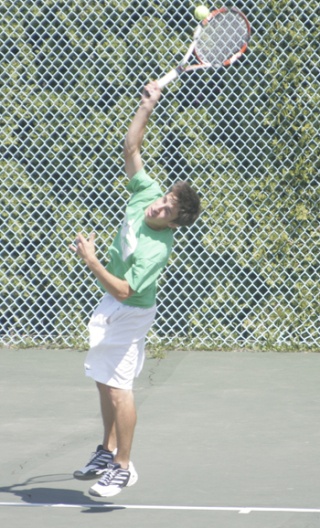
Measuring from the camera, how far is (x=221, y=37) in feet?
21.0

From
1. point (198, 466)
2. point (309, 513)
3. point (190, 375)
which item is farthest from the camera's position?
point (190, 375)

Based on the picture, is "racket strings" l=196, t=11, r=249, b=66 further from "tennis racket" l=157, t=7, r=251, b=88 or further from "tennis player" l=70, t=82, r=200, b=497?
"tennis player" l=70, t=82, r=200, b=497

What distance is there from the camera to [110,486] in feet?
16.5

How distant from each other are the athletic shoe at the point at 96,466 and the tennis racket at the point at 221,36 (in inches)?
81.6

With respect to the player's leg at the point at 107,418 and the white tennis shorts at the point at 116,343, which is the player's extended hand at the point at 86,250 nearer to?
the white tennis shorts at the point at 116,343

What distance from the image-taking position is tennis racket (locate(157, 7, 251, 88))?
6.18 metres

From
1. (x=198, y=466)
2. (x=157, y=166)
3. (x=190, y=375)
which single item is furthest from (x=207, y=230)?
(x=198, y=466)

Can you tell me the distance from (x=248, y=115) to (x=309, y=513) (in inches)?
161

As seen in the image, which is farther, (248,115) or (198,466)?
(248,115)

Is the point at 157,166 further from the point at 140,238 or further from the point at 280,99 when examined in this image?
the point at 140,238

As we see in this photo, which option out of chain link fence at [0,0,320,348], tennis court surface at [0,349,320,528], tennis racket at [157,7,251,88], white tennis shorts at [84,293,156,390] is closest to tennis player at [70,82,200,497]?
white tennis shorts at [84,293,156,390]

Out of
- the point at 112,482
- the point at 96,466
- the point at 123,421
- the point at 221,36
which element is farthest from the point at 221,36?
the point at 112,482

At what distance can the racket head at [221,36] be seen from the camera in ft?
20.3

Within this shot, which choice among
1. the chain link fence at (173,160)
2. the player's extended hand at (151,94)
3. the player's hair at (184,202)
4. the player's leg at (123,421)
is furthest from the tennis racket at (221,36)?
the player's leg at (123,421)
